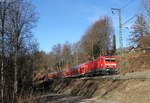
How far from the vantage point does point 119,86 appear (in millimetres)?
20219

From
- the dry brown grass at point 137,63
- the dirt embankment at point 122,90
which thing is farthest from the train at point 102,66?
the dirt embankment at point 122,90

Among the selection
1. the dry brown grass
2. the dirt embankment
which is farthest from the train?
the dirt embankment

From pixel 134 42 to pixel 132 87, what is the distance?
35818 mm

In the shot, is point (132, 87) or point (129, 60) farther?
point (129, 60)

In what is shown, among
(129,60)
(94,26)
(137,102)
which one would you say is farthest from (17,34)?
(94,26)

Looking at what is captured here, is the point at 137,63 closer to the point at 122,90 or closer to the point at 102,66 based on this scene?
the point at 102,66

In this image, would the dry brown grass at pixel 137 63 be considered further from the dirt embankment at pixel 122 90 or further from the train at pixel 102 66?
the dirt embankment at pixel 122 90

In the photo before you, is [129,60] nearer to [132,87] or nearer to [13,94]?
[132,87]

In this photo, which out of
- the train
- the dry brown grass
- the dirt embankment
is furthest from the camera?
the dry brown grass

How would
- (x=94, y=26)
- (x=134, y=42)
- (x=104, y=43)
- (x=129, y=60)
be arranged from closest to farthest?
(x=129, y=60) → (x=134, y=42) → (x=104, y=43) → (x=94, y=26)

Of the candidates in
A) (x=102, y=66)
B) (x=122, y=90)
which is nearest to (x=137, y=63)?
(x=102, y=66)

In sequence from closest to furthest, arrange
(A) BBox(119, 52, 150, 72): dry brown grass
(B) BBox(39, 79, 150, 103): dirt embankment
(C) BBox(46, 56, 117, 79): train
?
(B) BBox(39, 79, 150, 103): dirt embankment
(C) BBox(46, 56, 117, 79): train
(A) BBox(119, 52, 150, 72): dry brown grass

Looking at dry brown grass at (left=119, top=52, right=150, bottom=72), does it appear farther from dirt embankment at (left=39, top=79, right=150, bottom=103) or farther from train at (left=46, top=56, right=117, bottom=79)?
dirt embankment at (left=39, top=79, right=150, bottom=103)

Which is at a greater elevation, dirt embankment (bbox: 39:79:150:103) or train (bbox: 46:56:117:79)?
train (bbox: 46:56:117:79)
